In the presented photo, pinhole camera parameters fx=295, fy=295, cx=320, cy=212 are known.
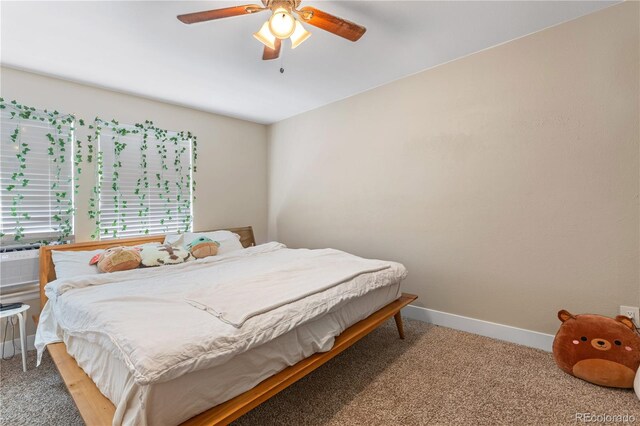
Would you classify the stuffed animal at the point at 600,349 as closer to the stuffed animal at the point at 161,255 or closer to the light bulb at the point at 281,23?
the light bulb at the point at 281,23

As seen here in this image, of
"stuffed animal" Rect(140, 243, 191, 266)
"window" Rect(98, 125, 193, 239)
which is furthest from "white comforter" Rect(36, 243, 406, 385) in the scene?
"window" Rect(98, 125, 193, 239)

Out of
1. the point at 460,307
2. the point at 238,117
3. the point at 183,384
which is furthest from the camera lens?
the point at 238,117

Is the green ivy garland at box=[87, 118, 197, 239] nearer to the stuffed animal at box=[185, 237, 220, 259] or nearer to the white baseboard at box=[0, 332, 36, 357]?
the stuffed animal at box=[185, 237, 220, 259]

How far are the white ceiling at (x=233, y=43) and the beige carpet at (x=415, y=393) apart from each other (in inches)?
94.5

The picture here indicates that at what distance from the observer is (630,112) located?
191 cm

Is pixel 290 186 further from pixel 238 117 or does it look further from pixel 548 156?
pixel 548 156

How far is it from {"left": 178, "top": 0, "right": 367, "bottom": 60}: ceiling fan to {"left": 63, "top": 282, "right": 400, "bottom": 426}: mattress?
159 centimetres

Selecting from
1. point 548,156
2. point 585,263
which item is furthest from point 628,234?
point 548,156

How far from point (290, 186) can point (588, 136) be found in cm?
310

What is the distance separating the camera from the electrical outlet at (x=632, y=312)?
74.9 inches

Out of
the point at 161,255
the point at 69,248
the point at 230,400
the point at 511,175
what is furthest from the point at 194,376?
the point at 511,175

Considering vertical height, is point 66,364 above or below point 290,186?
below

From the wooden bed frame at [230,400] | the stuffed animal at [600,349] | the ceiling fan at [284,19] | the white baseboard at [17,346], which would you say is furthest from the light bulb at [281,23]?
the white baseboard at [17,346]

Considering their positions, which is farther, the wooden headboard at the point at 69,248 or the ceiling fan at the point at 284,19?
the wooden headboard at the point at 69,248
